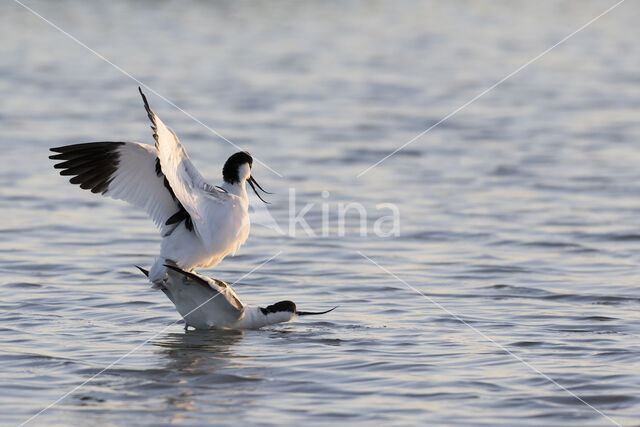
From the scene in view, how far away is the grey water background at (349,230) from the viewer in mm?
6801

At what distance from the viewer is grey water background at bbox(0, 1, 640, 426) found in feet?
22.3

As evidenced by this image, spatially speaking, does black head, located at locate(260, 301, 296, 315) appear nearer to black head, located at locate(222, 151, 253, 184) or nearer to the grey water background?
the grey water background

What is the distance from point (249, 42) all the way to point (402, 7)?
252 inches

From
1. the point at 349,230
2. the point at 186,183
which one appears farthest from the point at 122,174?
the point at 349,230

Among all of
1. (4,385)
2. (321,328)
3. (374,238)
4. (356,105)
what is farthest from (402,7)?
(4,385)

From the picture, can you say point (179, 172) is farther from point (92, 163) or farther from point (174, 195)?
point (92, 163)

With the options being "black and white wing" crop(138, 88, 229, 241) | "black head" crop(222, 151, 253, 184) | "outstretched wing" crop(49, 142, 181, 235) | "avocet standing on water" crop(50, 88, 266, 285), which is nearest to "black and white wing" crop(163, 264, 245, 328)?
"avocet standing on water" crop(50, 88, 266, 285)

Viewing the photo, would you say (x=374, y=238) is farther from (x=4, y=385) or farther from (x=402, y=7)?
(x=402, y=7)

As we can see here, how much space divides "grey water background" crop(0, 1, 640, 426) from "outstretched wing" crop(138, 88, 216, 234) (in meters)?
1.03

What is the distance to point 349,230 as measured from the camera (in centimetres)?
1174

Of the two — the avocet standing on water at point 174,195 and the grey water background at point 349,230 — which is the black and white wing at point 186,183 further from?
the grey water background at point 349,230

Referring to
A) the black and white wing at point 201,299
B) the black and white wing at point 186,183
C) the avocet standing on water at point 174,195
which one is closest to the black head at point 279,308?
the black and white wing at point 201,299

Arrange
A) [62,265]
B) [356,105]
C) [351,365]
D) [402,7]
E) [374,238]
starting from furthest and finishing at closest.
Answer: [402,7]
[356,105]
[374,238]
[62,265]
[351,365]

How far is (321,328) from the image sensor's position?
27.3 feet
